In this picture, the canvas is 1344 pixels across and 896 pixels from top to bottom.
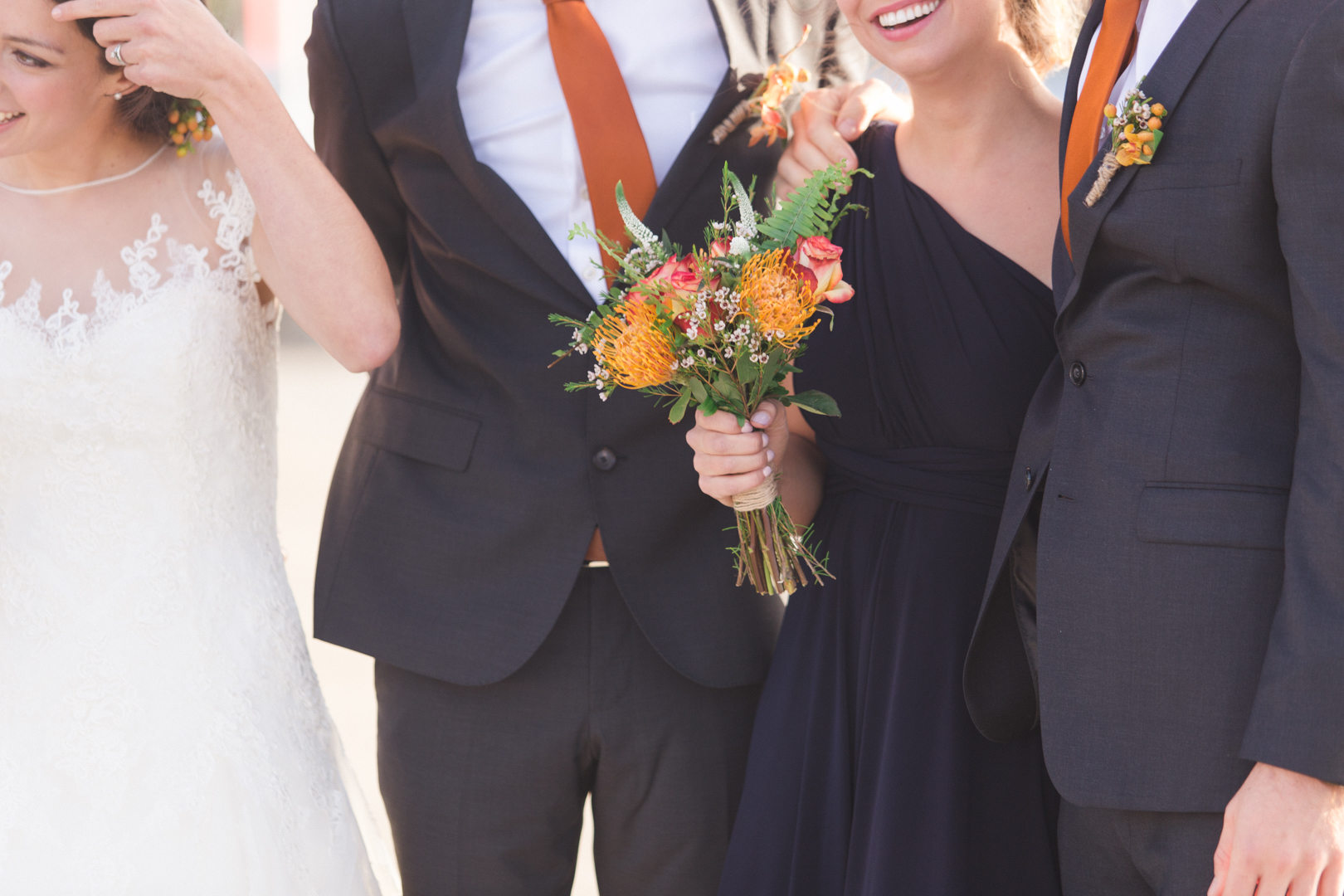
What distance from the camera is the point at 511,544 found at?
7.79ft

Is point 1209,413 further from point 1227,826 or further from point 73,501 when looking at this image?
point 73,501

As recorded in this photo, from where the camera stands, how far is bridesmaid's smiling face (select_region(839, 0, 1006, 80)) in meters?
2.08

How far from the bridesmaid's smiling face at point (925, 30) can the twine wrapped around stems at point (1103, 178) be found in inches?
21.4

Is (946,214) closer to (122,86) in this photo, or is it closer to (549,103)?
(549,103)

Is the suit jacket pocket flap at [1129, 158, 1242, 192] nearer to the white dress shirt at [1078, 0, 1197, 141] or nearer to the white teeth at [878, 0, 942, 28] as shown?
→ the white dress shirt at [1078, 0, 1197, 141]

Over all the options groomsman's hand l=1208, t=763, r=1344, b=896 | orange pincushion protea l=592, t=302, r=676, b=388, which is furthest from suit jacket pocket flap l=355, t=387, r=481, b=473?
groomsman's hand l=1208, t=763, r=1344, b=896

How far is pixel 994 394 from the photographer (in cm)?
208

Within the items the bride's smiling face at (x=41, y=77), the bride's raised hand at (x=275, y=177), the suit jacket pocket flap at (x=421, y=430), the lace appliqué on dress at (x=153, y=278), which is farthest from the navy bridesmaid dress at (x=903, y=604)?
the bride's smiling face at (x=41, y=77)

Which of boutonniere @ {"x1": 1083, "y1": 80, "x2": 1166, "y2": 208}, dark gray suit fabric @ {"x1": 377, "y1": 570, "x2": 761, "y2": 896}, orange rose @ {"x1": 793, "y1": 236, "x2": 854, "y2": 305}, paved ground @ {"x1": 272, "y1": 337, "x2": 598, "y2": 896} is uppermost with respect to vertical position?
boutonniere @ {"x1": 1083, "y1": 80, "x2": 1166, "y2": 208}

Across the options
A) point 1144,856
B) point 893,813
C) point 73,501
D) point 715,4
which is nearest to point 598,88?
point 715,4

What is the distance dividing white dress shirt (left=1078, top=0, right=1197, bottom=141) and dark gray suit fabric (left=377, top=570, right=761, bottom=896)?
51.8 inches

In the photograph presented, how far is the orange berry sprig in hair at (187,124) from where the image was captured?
94.1 inches

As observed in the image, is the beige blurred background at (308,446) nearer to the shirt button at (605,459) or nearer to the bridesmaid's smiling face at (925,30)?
the shirt button at (605,459)

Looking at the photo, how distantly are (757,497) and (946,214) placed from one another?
2.05 feet
